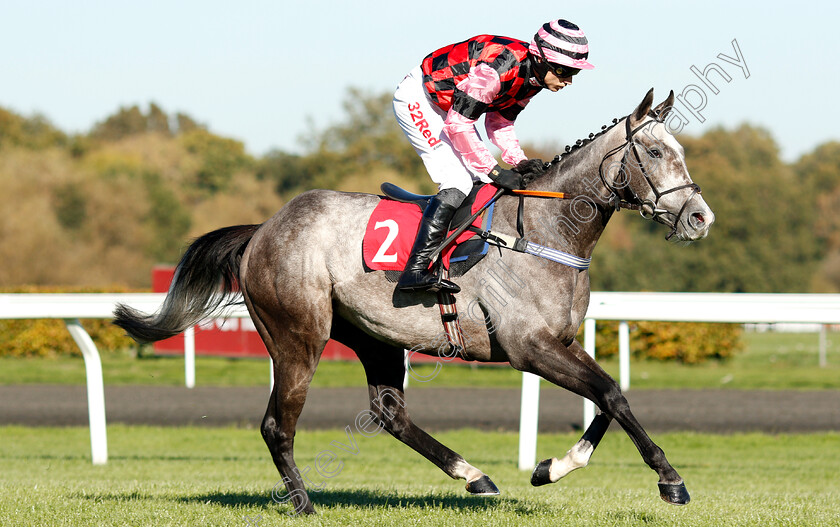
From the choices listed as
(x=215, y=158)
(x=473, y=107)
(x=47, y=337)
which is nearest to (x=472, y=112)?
(x=473, y=107)

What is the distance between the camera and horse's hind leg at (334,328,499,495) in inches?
202

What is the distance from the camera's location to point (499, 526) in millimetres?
4297

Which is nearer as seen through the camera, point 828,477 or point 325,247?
point 325,247

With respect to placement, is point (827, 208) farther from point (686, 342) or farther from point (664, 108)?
point (664, 108)

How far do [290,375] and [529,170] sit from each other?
1.68 m

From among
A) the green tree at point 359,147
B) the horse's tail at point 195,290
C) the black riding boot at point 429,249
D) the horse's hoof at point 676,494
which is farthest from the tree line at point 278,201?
the horse's hoof at point 676,494

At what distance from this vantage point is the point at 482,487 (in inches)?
192

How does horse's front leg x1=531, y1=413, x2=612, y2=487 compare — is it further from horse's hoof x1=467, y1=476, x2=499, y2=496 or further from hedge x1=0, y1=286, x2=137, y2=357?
hedge x1=0, y1=286, x2=137, y2=357

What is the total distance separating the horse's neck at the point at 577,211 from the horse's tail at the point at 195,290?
184cm

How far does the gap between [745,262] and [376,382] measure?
3819 cm

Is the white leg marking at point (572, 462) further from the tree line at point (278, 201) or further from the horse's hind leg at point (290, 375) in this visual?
the tree line at point (278, 201)

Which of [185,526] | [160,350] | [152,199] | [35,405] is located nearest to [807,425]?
[185,526]

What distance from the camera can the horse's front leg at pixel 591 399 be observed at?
4.24 m

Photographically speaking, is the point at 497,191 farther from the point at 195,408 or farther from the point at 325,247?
the point at 195,408
